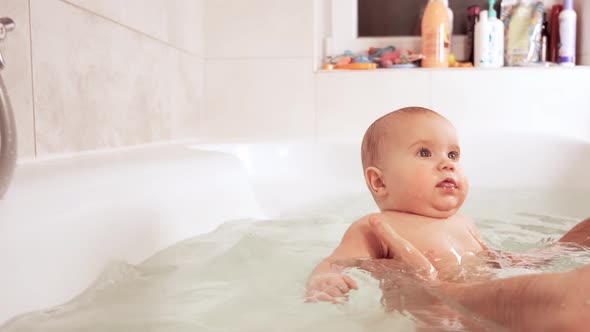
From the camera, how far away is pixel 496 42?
226 cm

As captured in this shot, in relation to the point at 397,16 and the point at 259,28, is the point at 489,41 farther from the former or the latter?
the point at 259,28

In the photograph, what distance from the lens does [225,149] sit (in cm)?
169

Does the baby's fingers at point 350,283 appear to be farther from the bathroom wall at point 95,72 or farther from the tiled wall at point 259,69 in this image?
the tiled wall at point 259,69

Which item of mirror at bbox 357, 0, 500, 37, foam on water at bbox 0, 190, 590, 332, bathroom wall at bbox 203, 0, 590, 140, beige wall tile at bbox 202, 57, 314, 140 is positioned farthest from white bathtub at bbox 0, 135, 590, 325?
mirror at bbox 357, 0, 500, 37

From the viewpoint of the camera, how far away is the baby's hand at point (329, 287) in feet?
2.41

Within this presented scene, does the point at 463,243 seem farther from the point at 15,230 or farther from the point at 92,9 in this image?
the point at 92,9

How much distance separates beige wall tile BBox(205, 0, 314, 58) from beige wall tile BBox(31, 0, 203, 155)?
0.47 metres

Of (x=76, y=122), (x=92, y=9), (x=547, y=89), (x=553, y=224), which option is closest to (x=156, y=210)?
(x=76, y=122)

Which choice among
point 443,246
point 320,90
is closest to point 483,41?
point 320,90

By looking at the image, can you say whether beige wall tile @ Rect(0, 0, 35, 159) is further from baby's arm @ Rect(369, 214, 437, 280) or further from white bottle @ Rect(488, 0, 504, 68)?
white bottle @ Rect(488, 0, 504, 68)

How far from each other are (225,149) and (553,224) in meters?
0.85

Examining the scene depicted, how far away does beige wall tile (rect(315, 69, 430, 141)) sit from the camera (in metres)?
2.22

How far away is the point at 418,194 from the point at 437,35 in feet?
4.79

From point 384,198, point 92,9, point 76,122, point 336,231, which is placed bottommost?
point 336,231
